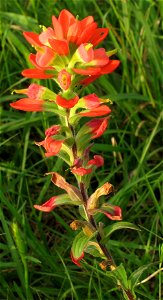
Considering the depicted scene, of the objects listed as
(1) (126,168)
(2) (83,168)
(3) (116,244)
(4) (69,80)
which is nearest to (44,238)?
(3) (116,244)

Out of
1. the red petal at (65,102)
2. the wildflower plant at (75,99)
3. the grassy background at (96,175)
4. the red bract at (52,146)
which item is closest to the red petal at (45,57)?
the wildflower plant at (75,99)

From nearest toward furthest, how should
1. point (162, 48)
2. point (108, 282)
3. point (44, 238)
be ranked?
point (108, 282), point (44, 238), point (162, 48)

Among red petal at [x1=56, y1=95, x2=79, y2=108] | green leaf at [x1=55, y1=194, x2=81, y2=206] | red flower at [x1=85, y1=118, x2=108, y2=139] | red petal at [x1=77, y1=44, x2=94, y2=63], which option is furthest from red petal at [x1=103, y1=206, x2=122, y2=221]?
red petal at [x1=77, y1=44, x2=94, y2=63]

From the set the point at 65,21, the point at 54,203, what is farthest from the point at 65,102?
the point at 54,203

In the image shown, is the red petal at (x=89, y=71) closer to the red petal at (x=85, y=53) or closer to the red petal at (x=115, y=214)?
the red petal at (x=85, y=53)

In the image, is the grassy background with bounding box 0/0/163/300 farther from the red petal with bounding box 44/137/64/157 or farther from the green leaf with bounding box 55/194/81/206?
the red petal with bounding box 44/137/64/157

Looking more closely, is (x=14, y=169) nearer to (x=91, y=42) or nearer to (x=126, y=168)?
(x=126, y=168)

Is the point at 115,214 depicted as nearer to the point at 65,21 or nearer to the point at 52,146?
the point at 52,146
